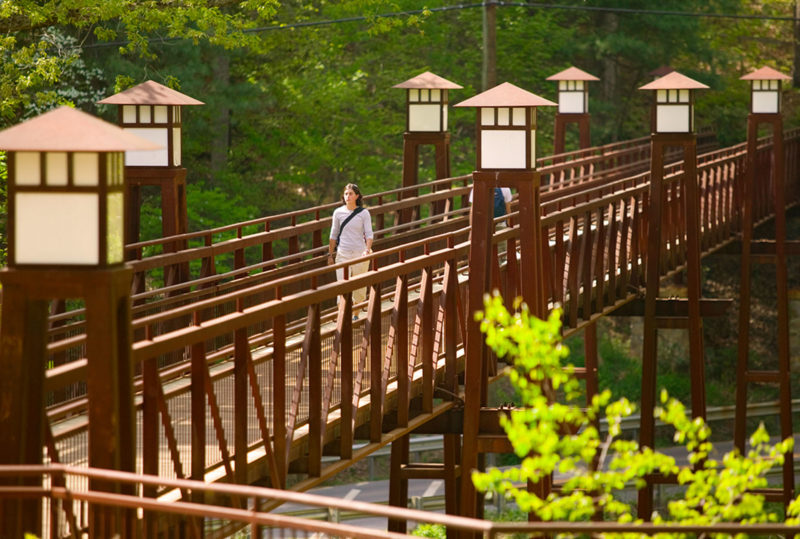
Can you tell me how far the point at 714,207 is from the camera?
71.5 ft

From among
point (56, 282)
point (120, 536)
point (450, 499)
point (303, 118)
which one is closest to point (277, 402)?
point (120, 536)

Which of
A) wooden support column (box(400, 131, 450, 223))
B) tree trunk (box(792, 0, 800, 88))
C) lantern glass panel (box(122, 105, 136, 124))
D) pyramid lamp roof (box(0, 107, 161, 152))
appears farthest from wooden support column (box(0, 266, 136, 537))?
tree trunk (box(792, 0, 800, 88))

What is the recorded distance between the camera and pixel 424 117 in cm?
1847

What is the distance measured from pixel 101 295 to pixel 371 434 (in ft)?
14.7

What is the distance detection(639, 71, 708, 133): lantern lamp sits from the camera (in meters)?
17.5

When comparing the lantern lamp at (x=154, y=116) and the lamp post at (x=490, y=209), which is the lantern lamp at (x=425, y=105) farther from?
the lamp post at (x=490, y=209)

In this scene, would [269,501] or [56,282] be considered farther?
[269,501]

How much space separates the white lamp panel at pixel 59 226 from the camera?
6188 mm

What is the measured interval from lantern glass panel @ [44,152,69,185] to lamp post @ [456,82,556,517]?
5.69 meters

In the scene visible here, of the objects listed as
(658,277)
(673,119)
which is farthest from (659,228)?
(673,119)

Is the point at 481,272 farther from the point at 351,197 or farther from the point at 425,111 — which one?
the point at 425,111

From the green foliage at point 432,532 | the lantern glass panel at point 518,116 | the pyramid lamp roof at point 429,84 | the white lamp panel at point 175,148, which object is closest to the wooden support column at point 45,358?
the lantern glass panel at point 518,116

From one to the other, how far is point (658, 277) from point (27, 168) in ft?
39.1

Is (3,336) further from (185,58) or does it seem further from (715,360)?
(715,360)
